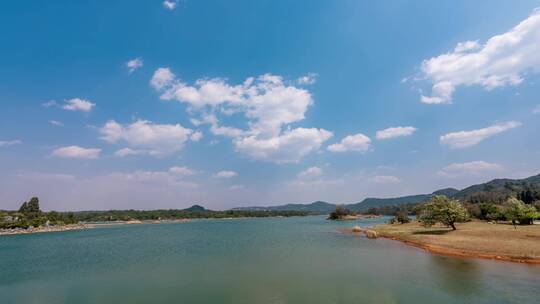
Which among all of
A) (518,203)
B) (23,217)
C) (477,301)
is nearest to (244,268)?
(477,301)

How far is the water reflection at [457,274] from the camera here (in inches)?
942

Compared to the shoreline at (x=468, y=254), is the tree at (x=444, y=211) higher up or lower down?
higher up

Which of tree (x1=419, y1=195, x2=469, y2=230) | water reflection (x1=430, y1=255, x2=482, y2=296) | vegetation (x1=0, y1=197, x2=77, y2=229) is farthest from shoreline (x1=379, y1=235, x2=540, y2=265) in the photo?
vegetation (x1=0, y1=197, x2=77, y2=229)

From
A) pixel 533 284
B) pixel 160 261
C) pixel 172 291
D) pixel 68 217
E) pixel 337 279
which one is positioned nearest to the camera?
pixel 533 284

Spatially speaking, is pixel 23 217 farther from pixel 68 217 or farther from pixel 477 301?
pixel 477 301

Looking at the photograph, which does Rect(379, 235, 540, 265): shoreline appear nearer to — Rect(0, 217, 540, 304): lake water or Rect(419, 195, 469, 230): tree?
Rect(0, 217, 540, 304): lake water

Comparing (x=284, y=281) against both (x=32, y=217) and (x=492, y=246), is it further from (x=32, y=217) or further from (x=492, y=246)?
(x=32, y=217)

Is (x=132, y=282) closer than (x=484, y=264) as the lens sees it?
Yes

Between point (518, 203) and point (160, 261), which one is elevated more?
point (518, 203)

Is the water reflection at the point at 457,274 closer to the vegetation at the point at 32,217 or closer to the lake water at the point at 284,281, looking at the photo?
the lake water at the point at 284,281

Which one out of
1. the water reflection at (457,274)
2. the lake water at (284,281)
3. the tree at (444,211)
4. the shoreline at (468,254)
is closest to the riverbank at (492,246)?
the shoreline at (468,254)

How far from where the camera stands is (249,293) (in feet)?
80.1

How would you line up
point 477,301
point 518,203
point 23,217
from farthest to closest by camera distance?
point 23,217 < point 518,203 < point 477,301

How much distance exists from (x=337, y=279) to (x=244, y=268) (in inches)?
475
